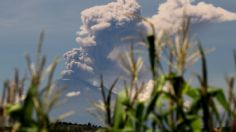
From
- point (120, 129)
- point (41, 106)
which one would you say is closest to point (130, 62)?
point (120, 129)

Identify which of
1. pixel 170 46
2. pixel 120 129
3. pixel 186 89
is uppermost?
pixel 170 46

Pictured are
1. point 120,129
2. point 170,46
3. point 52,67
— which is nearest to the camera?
point 52,67

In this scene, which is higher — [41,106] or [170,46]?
[170,46]

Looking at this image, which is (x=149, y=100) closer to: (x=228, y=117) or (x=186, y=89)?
(x=186, y=89)

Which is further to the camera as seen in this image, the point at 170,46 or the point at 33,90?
the point at 170,46

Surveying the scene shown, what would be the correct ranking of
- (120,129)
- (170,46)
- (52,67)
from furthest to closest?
(120,129)
(170,46)
(52,67)

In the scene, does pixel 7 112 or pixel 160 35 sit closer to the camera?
pixel 7 112

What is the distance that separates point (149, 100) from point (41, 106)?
1.71 meters

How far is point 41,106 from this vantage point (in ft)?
25.1

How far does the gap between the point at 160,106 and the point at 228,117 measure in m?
1.14

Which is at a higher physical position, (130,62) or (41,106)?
(130,62)

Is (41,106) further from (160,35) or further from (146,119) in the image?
(160,35)

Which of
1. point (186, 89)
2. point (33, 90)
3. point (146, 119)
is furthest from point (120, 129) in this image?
point (33, 90)

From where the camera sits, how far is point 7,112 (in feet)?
25.6
